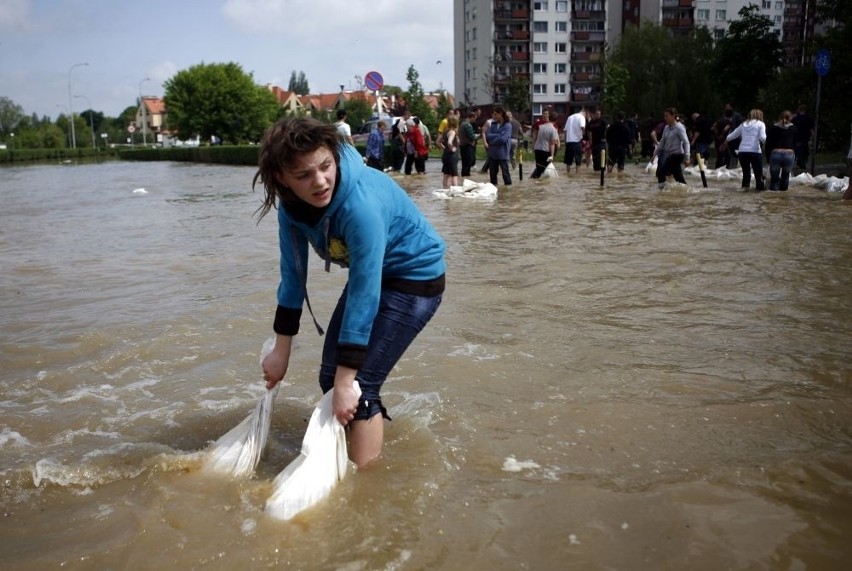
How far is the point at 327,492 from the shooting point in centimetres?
296

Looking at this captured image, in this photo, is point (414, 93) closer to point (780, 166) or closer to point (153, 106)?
point (780, 166)

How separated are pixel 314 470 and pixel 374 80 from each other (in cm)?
2115

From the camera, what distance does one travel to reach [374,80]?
2281 cm

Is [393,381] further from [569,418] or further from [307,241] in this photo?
[307,241]

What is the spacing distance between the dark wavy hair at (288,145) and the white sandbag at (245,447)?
0.88 meters

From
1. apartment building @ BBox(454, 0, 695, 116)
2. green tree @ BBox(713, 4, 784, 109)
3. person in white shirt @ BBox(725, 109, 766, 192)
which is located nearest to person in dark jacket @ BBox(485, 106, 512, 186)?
person in white shirt @ BBox(725, 109, 766, 192)

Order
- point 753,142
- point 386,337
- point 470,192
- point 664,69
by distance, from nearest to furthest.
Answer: point 386,337
point 753,142
point 470,192
point 664,69

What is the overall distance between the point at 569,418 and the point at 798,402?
1247mm

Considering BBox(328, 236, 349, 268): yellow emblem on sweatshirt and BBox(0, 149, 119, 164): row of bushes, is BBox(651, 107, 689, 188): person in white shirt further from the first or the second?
BBox(0, 149, 119, 164): row of bushes

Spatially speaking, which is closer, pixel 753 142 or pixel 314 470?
pixel 314 470

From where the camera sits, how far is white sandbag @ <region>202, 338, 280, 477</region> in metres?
3.24

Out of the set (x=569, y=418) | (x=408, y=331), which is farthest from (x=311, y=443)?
(x=569, y=418)

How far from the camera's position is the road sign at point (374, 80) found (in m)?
22.7

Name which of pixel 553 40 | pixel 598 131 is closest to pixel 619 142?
pixel 598 131
